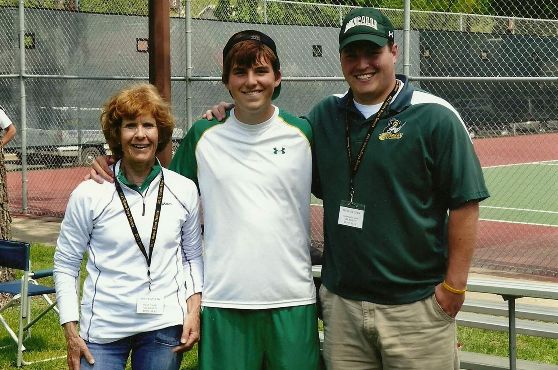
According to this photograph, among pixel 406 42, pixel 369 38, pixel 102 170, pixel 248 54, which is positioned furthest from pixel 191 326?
pixel 406 42

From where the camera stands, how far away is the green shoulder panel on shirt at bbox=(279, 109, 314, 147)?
3.89 meters

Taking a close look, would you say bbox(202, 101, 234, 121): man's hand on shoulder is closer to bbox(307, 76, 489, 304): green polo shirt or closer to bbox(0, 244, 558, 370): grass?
bbox(307, 76, 489, 304): green polo shirt

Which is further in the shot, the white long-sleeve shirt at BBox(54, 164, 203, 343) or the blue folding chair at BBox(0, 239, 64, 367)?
the blue folding chair at BBox(0, 239, 64, 367)

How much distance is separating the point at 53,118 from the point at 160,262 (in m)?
13.7

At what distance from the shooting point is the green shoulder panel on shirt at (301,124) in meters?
3.89

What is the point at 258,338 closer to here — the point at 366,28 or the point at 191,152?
the point at 191,152

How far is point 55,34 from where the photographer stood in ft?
54.5

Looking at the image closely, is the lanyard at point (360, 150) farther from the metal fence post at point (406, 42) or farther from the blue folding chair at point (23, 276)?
the metal fence post at point (406, 42)

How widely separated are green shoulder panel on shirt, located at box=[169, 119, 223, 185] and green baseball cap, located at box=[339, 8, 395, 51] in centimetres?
66

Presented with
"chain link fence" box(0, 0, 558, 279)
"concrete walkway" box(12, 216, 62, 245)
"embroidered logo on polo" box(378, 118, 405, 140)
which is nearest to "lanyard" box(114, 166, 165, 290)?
"embroidered logo on polo" box(378, 118, 405, 140)

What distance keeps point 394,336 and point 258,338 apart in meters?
0.55

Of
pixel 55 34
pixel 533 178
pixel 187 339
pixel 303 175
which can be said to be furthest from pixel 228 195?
pixel 533 178

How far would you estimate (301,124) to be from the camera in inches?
154

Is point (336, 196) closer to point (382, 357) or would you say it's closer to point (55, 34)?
point (382, 357)
